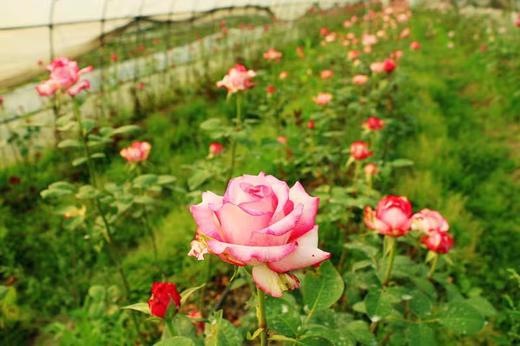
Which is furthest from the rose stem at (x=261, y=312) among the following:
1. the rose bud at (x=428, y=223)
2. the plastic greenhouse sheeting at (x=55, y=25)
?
the plastic greenhouse sheeting at (x=55, y=25)

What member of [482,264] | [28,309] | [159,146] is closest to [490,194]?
[482,264]

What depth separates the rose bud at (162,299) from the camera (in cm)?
73

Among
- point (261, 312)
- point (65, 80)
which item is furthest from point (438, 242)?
point (65, 80)

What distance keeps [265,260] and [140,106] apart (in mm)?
4083

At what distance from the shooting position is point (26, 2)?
3182 mm

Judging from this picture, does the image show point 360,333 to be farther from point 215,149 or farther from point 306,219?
point 215,149

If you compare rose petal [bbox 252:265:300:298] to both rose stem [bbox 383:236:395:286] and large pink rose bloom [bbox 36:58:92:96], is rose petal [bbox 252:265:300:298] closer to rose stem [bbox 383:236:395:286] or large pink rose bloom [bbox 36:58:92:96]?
rose stem [bbox 383:236:395:286]

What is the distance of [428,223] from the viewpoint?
1.15m

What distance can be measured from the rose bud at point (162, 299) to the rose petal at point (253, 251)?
29 centimetres

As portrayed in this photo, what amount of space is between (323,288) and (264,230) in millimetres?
294

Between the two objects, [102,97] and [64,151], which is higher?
[102,97]

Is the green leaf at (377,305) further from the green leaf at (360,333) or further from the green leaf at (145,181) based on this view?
the green leaf at (145,181)

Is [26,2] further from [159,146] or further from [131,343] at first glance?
[131,343]

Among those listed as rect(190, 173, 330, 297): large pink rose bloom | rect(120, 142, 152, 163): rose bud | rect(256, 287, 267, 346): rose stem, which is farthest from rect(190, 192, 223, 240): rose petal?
rect(120, 142, 152, 163): rose bud
